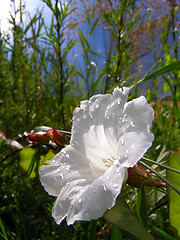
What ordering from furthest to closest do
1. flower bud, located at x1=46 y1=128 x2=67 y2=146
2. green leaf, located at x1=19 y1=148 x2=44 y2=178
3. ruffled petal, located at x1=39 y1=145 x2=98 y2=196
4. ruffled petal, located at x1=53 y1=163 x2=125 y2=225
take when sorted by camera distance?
green leaf, located at x1=19 y1=148 x2=44 y2=178 → flower bud, located at x1=46 y1=128 x2=67 y2=146 → ruffled petal, located at x1=39 y1=145 x2=98 y2=196 → ruffled petal, located at x1=53 y1=163 x2=125 y2=225

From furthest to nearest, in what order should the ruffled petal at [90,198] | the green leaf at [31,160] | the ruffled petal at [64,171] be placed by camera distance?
the green leaf at [31,160] < the ruffled petal at [64,171] < the ruffled petal at [90,198]

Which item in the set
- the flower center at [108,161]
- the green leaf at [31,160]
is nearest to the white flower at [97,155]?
the flower center at [108,161]

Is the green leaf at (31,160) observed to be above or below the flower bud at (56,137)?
below

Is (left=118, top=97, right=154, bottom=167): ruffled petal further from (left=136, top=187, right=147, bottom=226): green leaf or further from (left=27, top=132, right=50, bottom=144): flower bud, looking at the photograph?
(left=27, top=132, right=50, bottom=144): flower bud

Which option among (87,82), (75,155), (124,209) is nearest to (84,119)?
(75,155)

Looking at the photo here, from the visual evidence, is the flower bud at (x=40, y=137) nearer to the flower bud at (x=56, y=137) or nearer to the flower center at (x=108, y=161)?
the flower bud at (x=56, y=137)

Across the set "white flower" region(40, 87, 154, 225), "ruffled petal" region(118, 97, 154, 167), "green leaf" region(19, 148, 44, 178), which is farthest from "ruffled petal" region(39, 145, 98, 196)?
"green leaf" region(19, 148, 44, 178)
